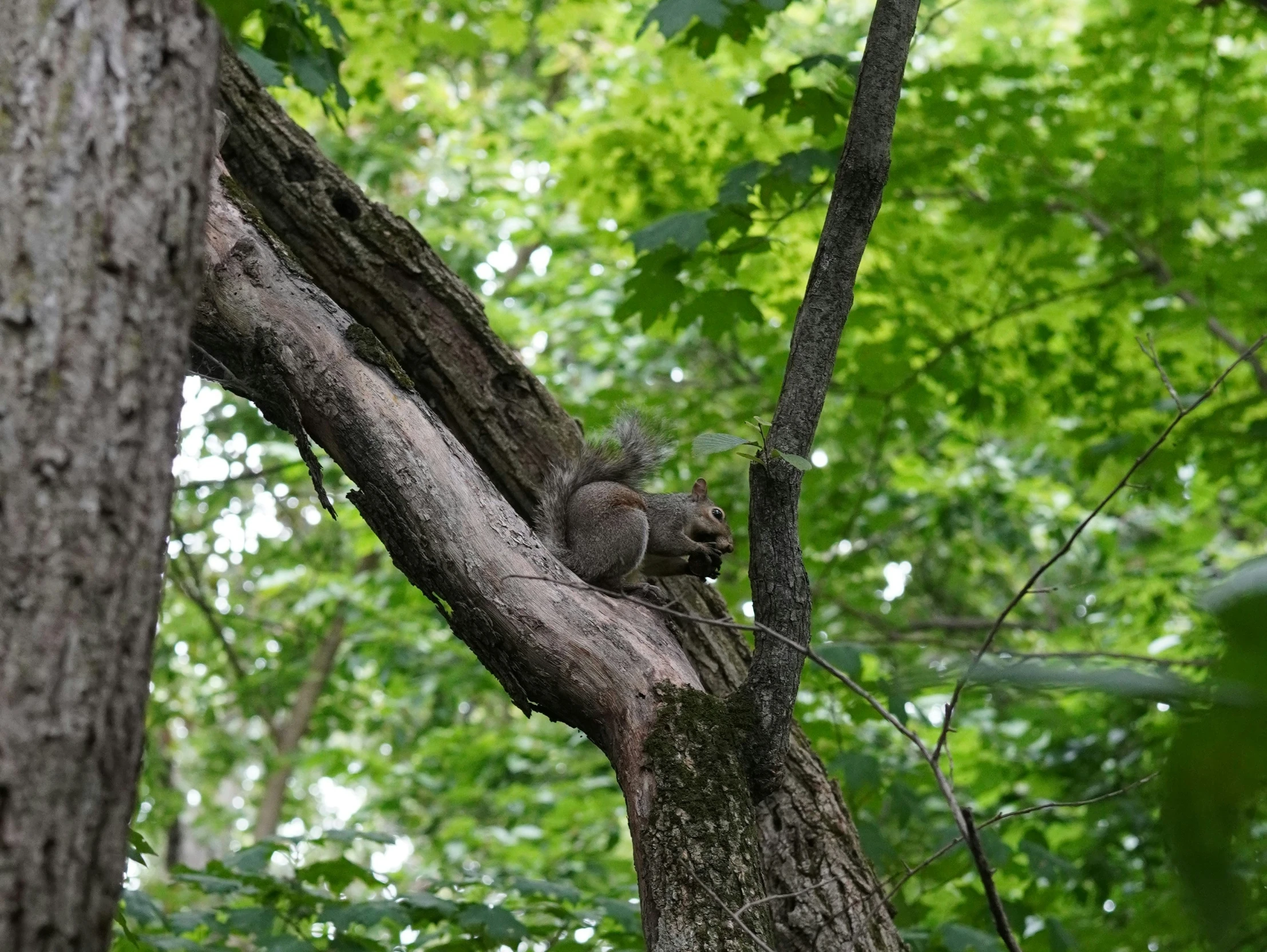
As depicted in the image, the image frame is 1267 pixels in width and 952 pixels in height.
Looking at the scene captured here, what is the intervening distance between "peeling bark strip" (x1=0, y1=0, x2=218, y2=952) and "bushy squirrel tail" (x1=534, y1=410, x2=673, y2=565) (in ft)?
6.03

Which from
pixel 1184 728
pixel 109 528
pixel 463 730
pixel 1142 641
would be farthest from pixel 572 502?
pixel 463 730

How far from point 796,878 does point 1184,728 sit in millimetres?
2089

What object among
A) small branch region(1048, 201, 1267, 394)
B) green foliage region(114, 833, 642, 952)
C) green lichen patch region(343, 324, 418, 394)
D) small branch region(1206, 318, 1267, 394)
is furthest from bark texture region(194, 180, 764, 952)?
small branch region(1048, 201, 1267, 394)

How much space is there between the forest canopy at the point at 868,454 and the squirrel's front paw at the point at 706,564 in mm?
330

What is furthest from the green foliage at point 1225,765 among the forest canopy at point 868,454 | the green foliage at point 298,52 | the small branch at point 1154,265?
the small branch at point 1154,265

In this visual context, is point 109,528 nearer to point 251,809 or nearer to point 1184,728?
point 1184,728

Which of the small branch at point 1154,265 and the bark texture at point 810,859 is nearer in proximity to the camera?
the bark texture at point 810,859

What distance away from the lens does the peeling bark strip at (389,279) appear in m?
2.76

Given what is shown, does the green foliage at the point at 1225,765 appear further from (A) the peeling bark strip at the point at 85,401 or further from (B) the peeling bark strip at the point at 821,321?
(B) the peeling bark strip at the point at 821,321

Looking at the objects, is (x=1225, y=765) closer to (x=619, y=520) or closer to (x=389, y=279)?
(x=389, y=279)

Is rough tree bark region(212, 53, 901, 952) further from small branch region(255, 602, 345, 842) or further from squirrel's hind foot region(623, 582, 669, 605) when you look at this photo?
small branch region(255, 602, 345, 842)

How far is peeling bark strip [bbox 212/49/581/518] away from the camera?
2.76 metres

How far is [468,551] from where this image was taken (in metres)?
2.22

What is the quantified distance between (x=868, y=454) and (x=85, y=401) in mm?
5335
